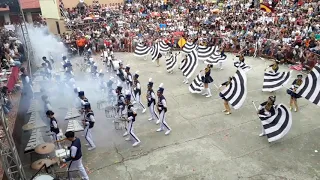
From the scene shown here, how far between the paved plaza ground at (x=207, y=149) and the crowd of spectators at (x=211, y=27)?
7112 millimetres

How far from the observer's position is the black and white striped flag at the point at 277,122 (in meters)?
9.03

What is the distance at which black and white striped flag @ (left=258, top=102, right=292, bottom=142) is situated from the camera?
9.03 meters

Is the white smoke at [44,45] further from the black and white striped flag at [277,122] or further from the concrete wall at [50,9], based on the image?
the black and white striped flag at [277,122]

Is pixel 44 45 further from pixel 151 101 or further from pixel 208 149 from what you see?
pixel 208 149

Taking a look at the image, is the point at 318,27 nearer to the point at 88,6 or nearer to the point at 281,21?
the point at 281,21

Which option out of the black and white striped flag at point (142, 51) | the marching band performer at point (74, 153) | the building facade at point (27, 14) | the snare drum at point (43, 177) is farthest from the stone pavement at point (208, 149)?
the building facade at point (27, 14)

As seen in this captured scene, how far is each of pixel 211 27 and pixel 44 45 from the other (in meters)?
13.2

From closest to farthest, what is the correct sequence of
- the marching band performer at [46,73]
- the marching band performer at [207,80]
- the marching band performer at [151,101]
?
1. the marching band performer at [151,101]
2. the marching band performer at [207,80]
3. the marching band performer at [46,73]

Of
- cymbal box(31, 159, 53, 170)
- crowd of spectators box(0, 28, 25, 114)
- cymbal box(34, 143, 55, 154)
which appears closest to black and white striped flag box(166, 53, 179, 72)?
crowd of spectators box(0, 28, 25, 114)

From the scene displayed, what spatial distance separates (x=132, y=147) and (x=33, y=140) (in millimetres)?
2895

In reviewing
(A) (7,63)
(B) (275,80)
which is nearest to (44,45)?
(A) (7,63)

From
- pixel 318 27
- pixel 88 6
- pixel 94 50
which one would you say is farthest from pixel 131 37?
pixel 318 27

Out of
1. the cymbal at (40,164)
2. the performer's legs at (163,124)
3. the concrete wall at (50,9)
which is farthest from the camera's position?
the concrete wall at (50,9)

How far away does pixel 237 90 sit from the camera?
10727mm
